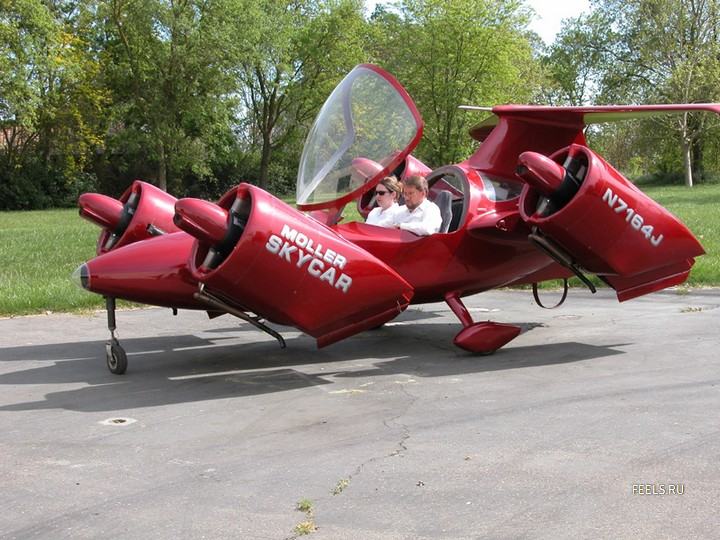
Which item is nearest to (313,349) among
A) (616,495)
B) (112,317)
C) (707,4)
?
(112,317)

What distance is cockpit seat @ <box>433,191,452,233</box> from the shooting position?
844cm

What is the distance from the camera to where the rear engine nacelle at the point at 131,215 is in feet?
28.8

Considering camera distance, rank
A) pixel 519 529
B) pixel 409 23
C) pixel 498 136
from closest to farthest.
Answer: pixel 519 529
pixel 498 136
pixel 409 23

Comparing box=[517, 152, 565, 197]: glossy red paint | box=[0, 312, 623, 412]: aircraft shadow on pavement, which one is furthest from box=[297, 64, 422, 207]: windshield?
box=[0, 312, 623, 412]: aircraft shadow on pavement

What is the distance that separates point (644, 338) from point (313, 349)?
3.24m

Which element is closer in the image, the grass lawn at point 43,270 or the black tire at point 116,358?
the black tire at point 116,358

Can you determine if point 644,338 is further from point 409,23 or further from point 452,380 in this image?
point 409,23

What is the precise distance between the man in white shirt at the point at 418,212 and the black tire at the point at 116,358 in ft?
9.04

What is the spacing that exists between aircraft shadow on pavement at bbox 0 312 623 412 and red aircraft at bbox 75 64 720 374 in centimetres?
34

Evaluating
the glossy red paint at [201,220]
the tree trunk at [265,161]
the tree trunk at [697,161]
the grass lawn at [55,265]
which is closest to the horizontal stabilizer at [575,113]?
the glossy red paint at [201,220]

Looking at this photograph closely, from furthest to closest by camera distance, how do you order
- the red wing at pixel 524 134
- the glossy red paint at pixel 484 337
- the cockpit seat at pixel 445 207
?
the red wing at pixel 524 134 < the cockpit seat at pixel 445 207 < the glossy red paint at pixel 484 337

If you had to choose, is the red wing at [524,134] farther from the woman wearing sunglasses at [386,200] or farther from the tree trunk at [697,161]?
the tree trunk at [697,161]

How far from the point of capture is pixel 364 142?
797cm

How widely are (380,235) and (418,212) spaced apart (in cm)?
46
